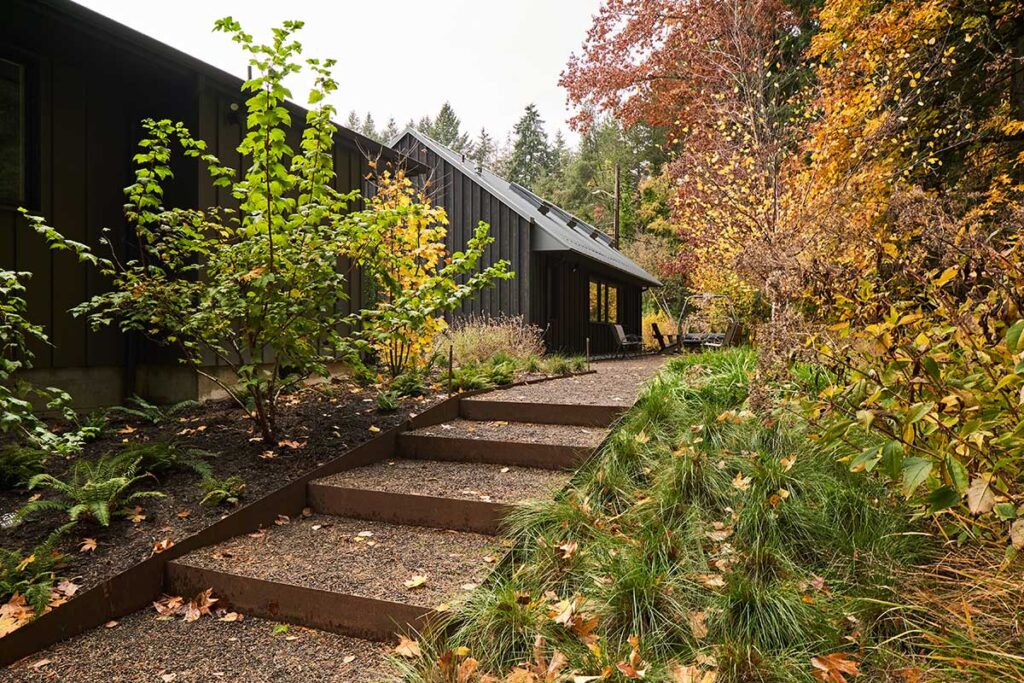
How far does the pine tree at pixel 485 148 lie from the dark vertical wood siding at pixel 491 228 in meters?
33.7

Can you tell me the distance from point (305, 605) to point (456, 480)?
129 cm

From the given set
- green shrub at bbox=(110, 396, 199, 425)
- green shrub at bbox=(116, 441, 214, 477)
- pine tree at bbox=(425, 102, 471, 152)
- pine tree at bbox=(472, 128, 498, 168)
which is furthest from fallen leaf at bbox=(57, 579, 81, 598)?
pine tree at bbox=(425, 102, 471, 152)

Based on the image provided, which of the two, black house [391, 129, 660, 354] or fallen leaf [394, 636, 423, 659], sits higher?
black house [391, 129, 660, 354]

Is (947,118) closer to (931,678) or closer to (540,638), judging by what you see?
(931,678)

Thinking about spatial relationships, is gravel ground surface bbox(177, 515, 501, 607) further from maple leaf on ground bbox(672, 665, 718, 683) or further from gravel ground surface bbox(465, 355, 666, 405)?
gravel ground surface bbox(465, 355, 666, 405)

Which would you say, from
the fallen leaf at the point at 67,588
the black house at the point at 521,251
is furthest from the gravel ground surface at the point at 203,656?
the black house at the point at 521,251

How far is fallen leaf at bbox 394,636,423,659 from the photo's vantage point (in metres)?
2.27

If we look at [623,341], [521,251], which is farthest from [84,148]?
[623,341]

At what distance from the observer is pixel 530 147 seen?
45.5 metres

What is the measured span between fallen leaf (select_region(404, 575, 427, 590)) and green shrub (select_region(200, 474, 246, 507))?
1.29 meters

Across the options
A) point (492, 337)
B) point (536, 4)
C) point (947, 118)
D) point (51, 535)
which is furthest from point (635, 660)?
point (536, 4)

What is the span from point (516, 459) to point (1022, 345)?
2928 mm

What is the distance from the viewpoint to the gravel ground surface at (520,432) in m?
4.18

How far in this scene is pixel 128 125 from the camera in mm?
5586
